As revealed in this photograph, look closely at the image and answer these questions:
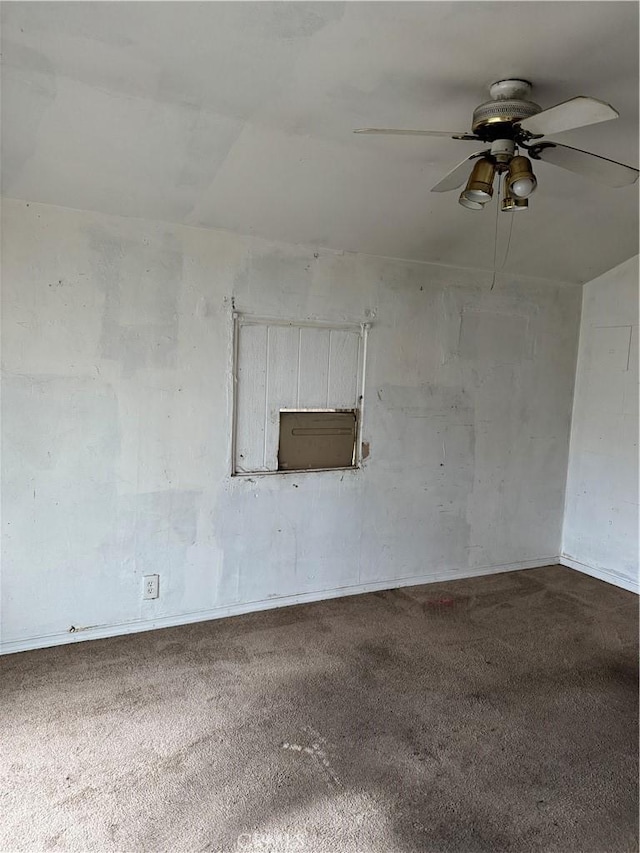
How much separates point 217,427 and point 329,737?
166 centimetres

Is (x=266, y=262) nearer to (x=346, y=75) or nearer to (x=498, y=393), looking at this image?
(x=346, y=75)

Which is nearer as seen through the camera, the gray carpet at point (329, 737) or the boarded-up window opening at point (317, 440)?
the gray carpet at point (329, 737)

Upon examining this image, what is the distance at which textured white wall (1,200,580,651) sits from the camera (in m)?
2.76

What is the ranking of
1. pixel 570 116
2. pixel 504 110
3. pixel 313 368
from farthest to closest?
pixel 313 368, pixel 504 110, pixel 570 116

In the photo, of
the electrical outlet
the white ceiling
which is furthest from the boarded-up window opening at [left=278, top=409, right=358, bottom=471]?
the white ceiling

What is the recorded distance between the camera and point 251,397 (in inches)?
128

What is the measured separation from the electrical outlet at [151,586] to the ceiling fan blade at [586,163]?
268 centimetres

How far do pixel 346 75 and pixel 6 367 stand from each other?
196cm

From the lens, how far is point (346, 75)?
1.99 meters

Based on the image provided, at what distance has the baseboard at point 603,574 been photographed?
13.0 feet

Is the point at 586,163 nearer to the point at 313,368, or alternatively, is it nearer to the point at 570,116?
the point at 570,116

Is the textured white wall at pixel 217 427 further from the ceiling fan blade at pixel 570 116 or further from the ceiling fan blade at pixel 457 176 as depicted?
the ceiling fan blade at pixel 570 116

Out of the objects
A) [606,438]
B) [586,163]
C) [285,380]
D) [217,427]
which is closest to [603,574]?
[606,438]

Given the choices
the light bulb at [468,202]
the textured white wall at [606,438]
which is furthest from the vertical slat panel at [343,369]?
the textured white wall at [606,438]
